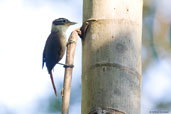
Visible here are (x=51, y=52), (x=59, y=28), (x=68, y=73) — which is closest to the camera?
(x=68, y=73)

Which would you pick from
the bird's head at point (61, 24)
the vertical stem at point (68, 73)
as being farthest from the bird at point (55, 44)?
the vertical stem at point (68, 73)

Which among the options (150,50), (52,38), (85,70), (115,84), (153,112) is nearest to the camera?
(115,84)

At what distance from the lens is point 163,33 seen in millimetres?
2600

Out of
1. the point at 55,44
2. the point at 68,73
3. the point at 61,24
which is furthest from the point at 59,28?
the point at 68,73

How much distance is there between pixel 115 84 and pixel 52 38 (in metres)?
1.88

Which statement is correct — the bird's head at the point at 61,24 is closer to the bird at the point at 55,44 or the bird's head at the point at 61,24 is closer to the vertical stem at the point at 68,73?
the bird at the point at 55,44

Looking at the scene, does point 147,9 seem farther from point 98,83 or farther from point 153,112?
point 98,83

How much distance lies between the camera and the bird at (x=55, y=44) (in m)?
3.25

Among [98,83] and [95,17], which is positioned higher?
[95,17]

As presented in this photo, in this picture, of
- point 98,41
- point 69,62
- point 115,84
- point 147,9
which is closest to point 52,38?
point 147,9

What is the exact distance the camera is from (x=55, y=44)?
3357mm

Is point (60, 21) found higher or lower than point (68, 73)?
higher

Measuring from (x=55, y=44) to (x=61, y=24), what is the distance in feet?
0.91

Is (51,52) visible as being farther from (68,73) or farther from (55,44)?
(68,73)
